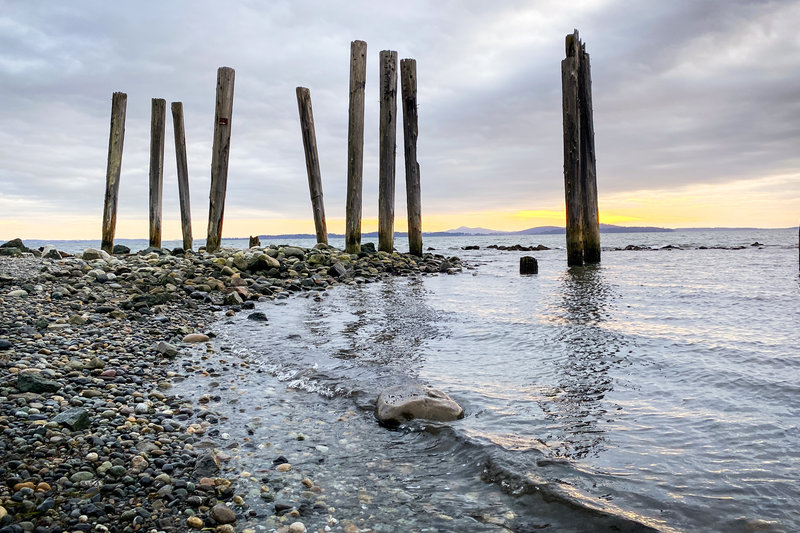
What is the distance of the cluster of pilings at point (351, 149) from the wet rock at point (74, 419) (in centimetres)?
1173

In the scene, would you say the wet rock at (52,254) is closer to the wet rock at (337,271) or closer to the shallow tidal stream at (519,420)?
the wet rock at (337,271)

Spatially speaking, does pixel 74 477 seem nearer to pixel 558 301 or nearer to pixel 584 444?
pixel 584 444

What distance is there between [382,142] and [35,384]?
12.2 meters

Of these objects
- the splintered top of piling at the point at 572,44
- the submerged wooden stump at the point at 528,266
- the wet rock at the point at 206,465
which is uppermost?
the splintered top of piling at the point at 572,44

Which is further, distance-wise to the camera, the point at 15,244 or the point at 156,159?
the point at 156,159

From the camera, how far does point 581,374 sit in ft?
16.2

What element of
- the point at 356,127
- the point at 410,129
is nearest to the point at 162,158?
the point at 356,127

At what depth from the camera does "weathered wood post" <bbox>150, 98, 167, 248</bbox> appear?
678 inches

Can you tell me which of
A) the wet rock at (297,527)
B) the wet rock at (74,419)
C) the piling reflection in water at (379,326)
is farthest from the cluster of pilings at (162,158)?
the wet rock at (297,527)

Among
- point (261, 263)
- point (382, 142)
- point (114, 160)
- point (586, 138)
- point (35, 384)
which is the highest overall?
point (586, 138)

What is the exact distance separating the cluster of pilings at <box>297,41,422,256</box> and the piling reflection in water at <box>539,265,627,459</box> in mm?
6737

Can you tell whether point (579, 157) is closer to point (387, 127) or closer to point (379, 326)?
point (387, 127)

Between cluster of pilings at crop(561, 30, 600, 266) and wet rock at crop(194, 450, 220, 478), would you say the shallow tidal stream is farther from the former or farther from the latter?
cluster of pilings at crop(561, 30, 600, 266)

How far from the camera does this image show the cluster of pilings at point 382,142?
47.7 ft
